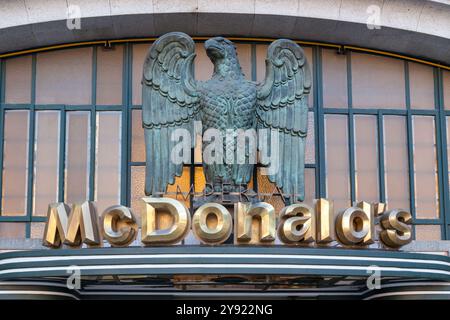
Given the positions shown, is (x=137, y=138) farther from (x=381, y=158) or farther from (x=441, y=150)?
(x=441, y=150)

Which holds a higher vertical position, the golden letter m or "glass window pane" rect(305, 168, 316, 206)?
"glass window pane" rect(305, 168, 316, 206)

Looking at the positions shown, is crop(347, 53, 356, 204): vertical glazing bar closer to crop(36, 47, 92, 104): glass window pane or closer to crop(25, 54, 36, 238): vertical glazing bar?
crop(36, 47, 92, 104): glass window pane

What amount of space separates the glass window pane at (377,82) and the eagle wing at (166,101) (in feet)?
13.0

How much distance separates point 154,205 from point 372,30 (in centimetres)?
661

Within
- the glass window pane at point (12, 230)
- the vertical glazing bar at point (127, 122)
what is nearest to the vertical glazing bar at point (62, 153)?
the glass window pane at point (12, 230)

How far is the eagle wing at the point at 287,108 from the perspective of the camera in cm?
2073

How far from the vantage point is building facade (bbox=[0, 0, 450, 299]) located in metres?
21.7

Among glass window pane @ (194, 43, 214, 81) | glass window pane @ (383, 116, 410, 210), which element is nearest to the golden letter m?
glass window pane @ (194, 43, 214, 81)

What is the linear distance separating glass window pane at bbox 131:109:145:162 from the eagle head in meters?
2.25

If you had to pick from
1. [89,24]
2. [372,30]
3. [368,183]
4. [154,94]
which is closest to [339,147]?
[368,183]

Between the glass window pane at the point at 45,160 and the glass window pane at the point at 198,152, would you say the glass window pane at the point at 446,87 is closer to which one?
the glass window pane at the point at 198,152

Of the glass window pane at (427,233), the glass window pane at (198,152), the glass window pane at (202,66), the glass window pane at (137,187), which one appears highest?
the glass window pane at (202,66)
